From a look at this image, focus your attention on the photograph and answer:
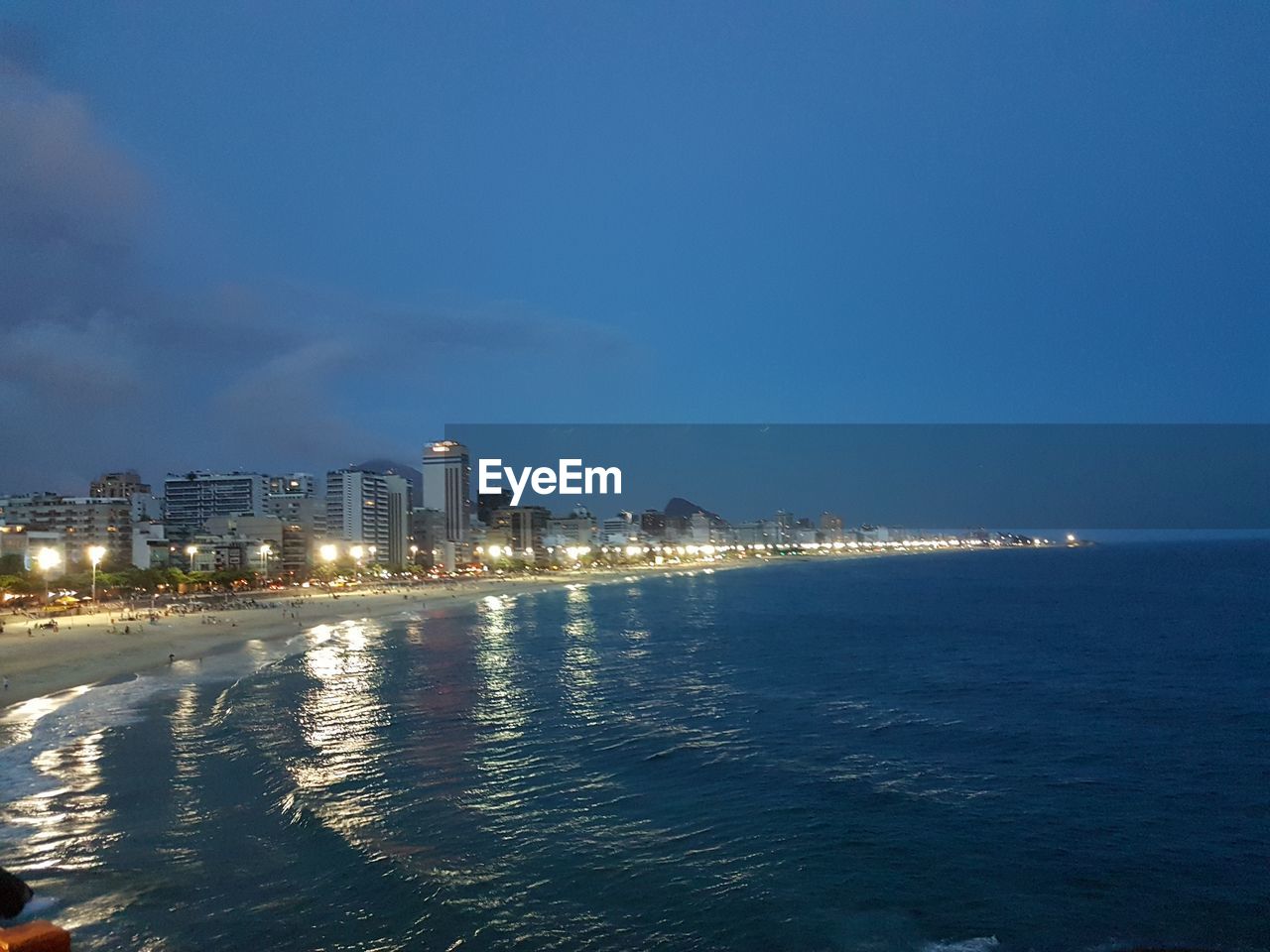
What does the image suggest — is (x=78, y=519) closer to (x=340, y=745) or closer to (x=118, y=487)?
(x=118, y=487)

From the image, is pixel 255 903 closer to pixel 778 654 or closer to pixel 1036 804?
pixel 1036 804

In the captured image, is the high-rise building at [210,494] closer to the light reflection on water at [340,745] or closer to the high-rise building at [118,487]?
the high-rise building at [118,487]

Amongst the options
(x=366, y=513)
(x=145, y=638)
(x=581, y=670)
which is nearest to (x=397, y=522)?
(x=366, y=513)

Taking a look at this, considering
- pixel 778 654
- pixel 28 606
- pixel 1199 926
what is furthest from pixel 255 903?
pixel 28 606

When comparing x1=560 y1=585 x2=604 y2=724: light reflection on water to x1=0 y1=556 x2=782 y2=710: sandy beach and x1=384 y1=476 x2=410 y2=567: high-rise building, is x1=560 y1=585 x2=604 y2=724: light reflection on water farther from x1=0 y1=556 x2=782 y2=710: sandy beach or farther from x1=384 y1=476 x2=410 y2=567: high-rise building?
x1=384 y1=476 x2=410 y2=567: high-rise building

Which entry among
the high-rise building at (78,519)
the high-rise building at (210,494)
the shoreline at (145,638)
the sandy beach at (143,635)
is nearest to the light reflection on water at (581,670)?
the shoreline at (145,638)

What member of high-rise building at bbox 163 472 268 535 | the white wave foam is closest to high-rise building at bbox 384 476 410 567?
high-rise building at bbox 163 472 268 535
